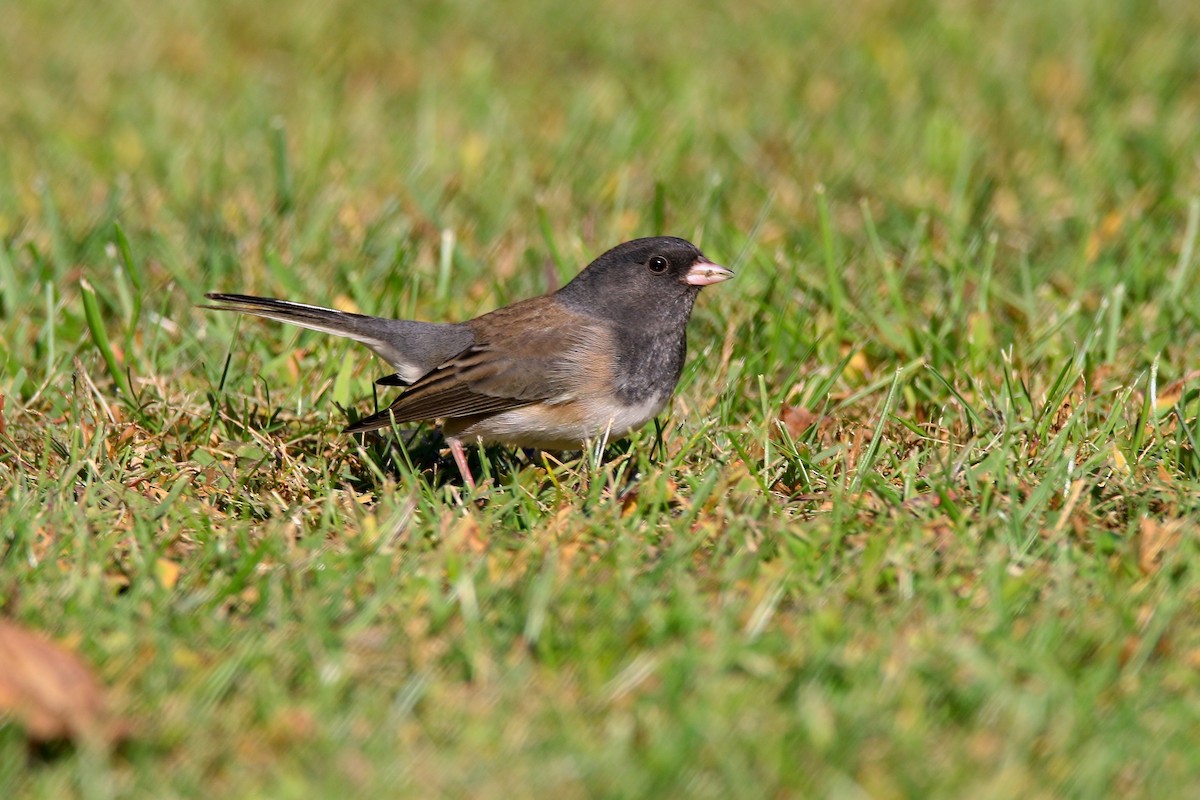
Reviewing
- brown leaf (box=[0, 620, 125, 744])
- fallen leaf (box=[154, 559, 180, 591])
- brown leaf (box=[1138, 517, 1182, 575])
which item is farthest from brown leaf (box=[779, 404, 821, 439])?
brown leaf (box=[0, 620, 125, 744])

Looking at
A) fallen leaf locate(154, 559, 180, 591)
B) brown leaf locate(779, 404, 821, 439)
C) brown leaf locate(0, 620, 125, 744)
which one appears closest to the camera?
brown leaf locate(0, 620, 125, 744)

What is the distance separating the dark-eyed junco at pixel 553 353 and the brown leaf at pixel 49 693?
1344 mm

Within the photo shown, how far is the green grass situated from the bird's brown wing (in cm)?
18

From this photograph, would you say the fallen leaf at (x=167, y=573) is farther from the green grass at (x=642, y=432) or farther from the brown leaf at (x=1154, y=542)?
the brown leaf at (x=1154, y=542)

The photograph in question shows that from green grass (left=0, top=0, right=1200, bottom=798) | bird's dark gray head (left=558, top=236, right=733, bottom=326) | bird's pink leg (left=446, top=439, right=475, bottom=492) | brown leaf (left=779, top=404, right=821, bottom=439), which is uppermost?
bird's dark gray head (left=558, top=236, right=733, bottom=326)

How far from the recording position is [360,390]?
15.1ft

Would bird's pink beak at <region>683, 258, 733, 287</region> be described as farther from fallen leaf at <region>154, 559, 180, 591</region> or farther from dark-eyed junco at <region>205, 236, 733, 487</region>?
fallen leaf at <region>154, 559, 180, 591</region>

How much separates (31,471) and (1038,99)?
4.57 m

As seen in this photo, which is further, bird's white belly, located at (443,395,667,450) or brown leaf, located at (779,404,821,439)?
brown leaf, located at (779,404,821,439)

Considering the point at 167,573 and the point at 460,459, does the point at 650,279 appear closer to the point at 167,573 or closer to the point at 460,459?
the point at 460,459

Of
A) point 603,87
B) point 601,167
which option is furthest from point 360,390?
point 603,87

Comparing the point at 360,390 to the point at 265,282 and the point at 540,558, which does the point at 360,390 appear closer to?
the point at 265,282

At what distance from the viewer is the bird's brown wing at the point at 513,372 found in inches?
160

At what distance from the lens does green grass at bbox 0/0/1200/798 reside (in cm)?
260
